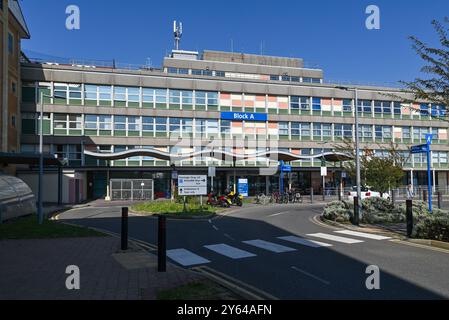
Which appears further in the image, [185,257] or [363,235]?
[363,235]

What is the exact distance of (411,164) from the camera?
172 feet

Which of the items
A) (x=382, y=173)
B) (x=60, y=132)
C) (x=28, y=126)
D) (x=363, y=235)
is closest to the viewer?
(x=363, y=235)

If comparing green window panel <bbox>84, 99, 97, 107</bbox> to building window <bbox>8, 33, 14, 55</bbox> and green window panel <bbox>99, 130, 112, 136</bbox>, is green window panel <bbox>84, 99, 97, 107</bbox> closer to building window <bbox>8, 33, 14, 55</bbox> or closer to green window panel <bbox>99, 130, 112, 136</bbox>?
green window panel <bbox>99, 130, 112, 136</bbox>

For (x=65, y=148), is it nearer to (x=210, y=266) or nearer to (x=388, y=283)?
(x=210, y=266)

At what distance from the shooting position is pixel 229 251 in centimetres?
1057

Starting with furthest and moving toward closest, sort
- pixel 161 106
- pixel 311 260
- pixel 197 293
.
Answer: pixel 161 106
pixel 311 260
pixel 197 293

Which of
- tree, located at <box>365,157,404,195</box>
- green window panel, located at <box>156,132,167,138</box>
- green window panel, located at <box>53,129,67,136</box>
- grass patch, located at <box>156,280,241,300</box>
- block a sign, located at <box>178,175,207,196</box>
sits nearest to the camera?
grass patch, located at <box>156,280,241,300</box>

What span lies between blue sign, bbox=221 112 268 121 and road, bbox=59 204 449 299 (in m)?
32.3

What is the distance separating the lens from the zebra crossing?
31.7 ft

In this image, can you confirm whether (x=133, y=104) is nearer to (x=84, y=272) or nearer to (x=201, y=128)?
(x=201, y=128)

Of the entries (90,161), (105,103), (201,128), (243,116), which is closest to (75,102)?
(105,103)

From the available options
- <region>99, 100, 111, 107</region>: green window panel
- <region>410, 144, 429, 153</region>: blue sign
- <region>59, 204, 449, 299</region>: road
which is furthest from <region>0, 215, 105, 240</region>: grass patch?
<region>99, 100, 111, 107</region>: green window panel

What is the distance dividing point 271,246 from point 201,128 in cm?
3565
